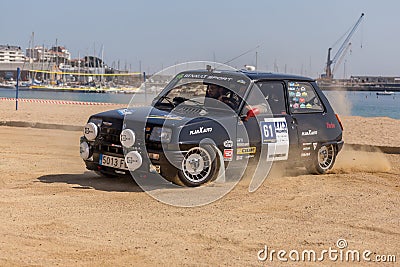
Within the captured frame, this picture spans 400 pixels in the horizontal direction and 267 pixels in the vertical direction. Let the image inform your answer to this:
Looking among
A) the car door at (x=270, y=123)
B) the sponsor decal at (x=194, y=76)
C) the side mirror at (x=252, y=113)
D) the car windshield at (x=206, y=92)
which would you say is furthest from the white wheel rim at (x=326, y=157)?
the sponsor decal at (x=194, y=76)

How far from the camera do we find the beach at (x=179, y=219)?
5456 mm

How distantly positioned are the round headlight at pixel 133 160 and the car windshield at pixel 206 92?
1.35m

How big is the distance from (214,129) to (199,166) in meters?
0.57

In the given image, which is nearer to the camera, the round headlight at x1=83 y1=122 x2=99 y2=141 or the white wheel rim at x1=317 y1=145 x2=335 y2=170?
the round headlight at x1=83 y1=122 x2=99 y2=141

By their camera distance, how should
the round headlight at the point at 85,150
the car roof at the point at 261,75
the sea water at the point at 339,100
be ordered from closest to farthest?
1. the round headlight at the point at 85,150
2. the car roof at the point at 261,75
3. the sea water at the point at 339,100

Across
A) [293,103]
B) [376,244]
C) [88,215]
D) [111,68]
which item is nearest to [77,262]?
[88,215]

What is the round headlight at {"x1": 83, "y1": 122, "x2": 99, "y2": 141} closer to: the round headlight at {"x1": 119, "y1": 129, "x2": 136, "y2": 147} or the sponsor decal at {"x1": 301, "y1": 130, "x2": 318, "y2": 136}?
the round headlight at {"x1": 119, "y1": 129, "x2": 136, "y2": 147}

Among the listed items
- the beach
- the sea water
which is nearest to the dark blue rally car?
the beach

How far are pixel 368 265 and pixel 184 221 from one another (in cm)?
216

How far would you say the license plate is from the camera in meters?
8.33

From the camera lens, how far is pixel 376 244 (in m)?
6.05

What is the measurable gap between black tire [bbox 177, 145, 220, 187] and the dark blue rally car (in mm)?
14

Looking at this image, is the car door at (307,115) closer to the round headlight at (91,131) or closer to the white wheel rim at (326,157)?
the white wheel rim at (326,157)

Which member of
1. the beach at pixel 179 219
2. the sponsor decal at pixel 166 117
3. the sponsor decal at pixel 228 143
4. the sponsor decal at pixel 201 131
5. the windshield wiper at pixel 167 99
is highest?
the windshield wiper at pixel 167 99
